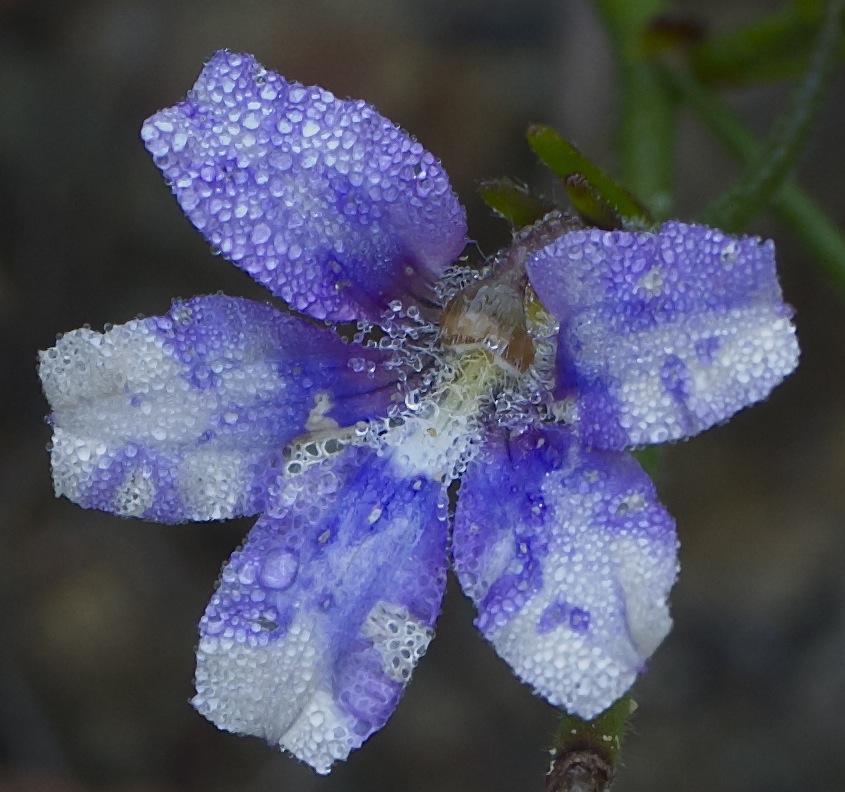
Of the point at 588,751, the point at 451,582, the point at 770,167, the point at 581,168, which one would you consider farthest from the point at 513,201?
the point at 451,582

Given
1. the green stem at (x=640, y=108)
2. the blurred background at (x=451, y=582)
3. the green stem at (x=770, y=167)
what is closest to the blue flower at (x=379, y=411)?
the green stem at (x=770, y=167)

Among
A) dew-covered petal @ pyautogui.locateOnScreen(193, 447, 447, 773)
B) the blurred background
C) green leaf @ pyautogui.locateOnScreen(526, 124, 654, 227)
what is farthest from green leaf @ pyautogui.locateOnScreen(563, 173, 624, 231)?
the blurred background

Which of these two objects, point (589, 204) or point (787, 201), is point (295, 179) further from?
point (787, 201)

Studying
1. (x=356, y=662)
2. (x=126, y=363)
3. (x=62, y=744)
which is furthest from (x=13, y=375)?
(x=356, y=662)

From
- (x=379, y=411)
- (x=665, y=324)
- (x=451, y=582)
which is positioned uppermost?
(x=665, y=324)

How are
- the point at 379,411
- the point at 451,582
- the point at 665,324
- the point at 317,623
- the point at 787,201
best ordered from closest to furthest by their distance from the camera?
the point at 665,324
the point at 317,623
the point at 379,411
the point at 787,201
the point at 451,582

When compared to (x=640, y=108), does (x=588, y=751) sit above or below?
below

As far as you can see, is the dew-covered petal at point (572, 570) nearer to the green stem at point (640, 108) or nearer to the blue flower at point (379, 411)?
the blue flower at point (379, 411)
